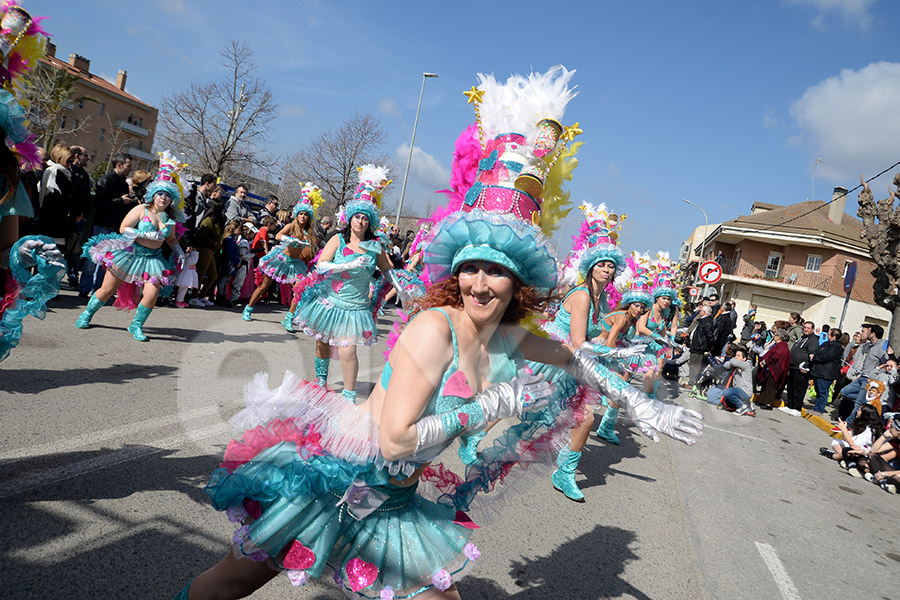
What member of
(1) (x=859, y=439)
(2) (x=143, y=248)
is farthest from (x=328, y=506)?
(1) (x=859, y=439)

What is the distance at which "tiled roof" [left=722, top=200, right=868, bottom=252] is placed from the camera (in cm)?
3656

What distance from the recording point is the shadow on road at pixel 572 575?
10.3 ft

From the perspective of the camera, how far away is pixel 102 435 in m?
4.00


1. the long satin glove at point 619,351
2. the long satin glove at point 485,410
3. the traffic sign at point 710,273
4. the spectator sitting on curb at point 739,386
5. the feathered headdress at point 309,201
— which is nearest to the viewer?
the long satin glove at point 485,410

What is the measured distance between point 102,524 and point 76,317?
214 inches

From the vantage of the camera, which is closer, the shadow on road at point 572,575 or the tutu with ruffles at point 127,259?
the shadow on road at point 572,575

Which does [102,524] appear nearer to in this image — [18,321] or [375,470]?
[18,321]

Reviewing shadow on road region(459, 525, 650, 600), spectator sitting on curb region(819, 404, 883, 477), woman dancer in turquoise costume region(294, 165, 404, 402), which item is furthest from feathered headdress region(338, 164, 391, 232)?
spectator sitting on curb region(819, 404, 883, 477)

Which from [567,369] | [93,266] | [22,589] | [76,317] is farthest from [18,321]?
[93,266]

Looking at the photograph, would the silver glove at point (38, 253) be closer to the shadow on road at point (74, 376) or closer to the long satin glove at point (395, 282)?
the shadow on road at point (74, 376)

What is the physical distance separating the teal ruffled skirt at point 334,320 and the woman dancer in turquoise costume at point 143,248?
2.16 m

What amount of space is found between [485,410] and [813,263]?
140ft

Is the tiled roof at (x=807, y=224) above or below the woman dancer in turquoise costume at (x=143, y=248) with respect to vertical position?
above

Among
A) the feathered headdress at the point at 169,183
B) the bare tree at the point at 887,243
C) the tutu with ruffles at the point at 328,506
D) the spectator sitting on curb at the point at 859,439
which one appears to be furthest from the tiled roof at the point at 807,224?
the tutu with ruffles at the point at 328,506
